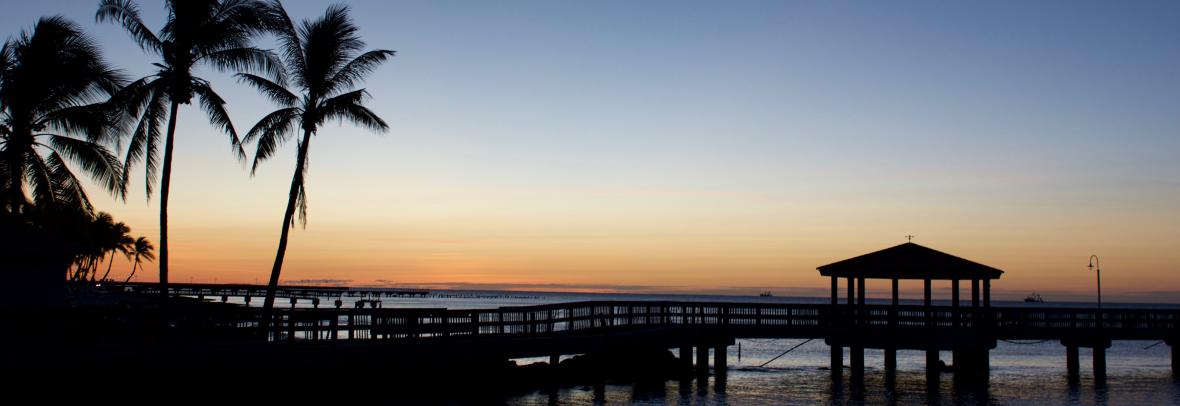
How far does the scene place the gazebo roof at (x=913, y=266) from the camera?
34438mm

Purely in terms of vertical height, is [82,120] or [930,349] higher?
[82,120]

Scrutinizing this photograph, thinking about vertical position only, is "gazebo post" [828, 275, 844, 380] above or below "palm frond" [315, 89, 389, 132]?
below

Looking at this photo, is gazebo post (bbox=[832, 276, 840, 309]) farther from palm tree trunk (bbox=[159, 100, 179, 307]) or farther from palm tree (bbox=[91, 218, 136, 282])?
palm tree (bbox=[91, 218, 136, 282])

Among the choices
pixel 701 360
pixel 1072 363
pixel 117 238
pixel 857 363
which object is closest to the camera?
pixel 701 360

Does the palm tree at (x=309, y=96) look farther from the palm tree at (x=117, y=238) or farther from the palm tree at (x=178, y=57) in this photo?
the palm tree at (x=117, y=238)

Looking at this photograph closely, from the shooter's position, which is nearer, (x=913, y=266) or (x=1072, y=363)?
(x=913, y=266)

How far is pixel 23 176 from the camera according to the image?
105 ft

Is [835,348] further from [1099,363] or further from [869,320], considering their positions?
[1099,363]

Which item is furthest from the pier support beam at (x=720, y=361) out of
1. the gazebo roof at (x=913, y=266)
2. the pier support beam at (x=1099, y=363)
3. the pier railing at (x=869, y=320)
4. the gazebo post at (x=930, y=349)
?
the pier support beam at (x=1099, y=363)

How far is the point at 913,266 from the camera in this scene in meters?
34.4

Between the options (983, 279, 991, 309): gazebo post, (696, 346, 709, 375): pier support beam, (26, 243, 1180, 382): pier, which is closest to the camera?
(26, 243, 1180, 382): pier

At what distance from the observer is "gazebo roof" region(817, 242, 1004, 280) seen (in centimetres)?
3444

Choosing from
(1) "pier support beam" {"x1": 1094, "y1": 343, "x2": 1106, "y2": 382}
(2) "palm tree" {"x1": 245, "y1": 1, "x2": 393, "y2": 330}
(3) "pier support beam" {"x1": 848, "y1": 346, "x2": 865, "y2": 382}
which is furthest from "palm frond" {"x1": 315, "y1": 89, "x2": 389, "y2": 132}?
(1) "pier support beam" {"x1": 1094, "y1": 343, "x2": 1106, "y2": 382}

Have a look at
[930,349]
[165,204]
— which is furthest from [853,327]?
[165,204]
